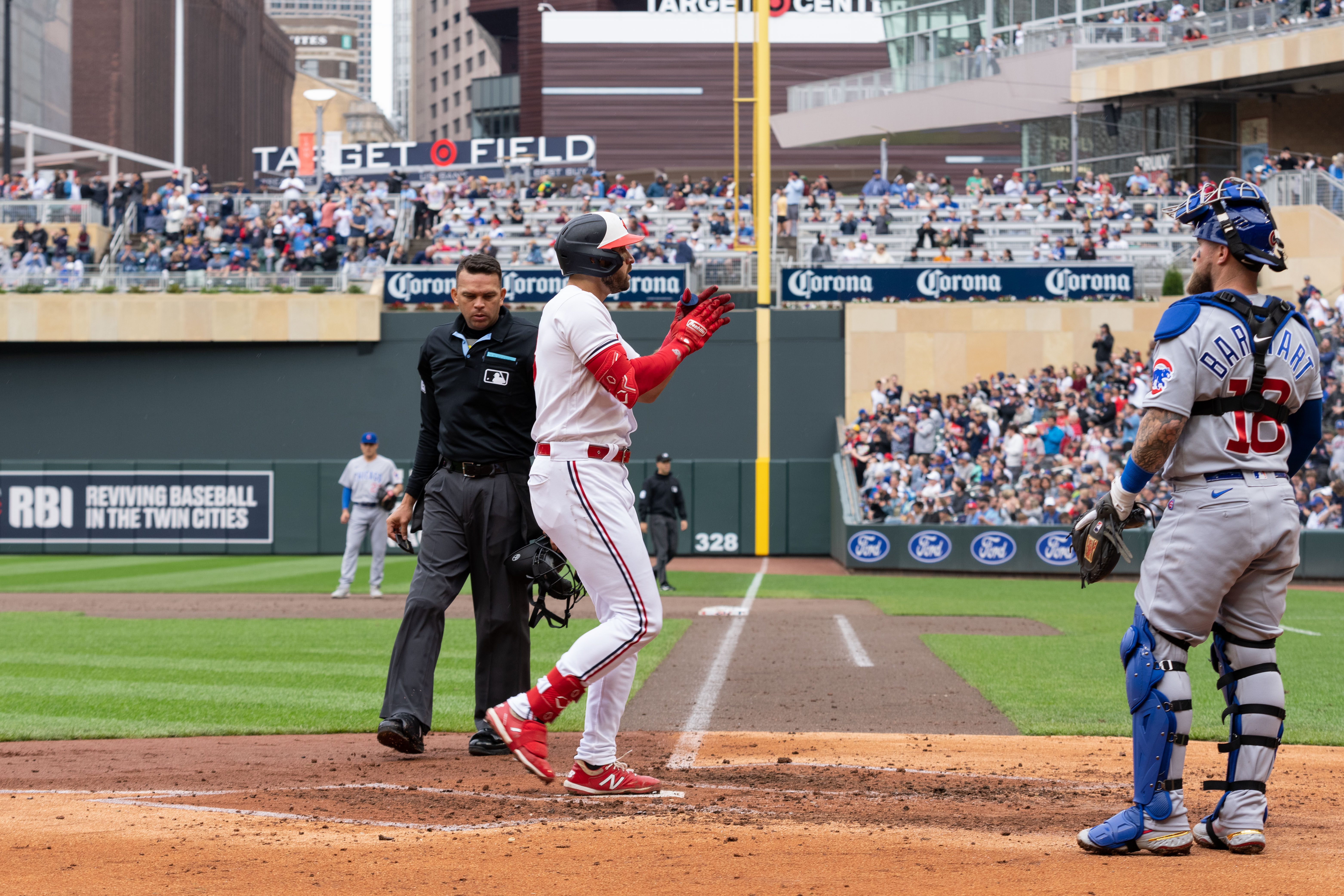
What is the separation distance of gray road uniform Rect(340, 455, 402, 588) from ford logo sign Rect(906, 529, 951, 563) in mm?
9294

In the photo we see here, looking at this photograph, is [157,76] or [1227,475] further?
[157,76]

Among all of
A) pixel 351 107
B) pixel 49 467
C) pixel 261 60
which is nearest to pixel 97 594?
pixel 49 467

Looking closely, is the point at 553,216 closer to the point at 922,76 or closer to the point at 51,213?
the point at 51,213

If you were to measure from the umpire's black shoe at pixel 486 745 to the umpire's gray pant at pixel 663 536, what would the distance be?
40.8ft

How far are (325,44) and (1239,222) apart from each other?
199m

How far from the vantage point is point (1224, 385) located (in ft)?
14.6

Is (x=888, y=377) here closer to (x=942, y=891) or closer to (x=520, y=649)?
(x=520, y=649)

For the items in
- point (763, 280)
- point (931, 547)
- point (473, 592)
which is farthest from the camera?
point (763, 280)

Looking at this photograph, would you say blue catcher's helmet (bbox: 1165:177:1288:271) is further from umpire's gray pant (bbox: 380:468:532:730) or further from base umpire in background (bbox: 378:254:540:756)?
umpire's gray pant (bbox: 380:468:532:730)

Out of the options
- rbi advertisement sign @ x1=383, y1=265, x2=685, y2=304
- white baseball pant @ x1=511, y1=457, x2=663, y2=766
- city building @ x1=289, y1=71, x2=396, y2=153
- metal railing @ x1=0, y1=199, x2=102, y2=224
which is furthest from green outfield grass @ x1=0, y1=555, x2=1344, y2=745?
city building @ x1=289, y1=71, x2=396, y2=153

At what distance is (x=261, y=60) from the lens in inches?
4141

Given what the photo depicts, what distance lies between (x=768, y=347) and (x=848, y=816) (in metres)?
22.7

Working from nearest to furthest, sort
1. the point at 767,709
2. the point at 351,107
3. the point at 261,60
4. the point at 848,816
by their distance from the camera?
the point at 848,816 < the point at 767,709 < the point at 261,60 < the point at 351,107

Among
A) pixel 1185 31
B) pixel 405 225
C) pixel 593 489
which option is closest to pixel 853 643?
pixel 593 489
